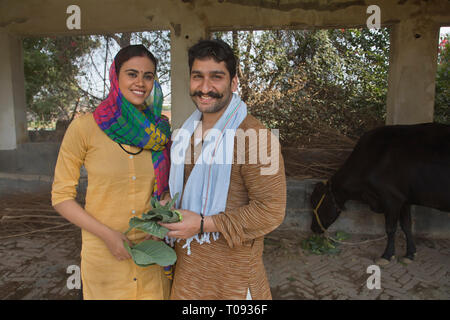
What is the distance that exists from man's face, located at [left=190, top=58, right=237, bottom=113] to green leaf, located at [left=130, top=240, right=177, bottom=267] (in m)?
0.71

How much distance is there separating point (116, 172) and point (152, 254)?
0.47 meters

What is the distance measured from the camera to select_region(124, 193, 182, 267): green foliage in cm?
153

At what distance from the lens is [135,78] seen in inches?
70.6

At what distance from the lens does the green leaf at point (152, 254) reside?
1609mm

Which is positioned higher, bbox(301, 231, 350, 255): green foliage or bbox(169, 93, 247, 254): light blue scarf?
bbox(169, 93, 247, 254): light blue scarf

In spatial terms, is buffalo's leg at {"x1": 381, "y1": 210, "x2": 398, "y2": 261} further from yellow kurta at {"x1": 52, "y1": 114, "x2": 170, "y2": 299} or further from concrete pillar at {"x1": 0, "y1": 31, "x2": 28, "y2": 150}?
concrete pillar at {"x1": 0, "y1": 31, "x2": 28, "y2": 150}

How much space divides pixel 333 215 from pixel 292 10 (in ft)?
10.7

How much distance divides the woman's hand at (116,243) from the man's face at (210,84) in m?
0.77

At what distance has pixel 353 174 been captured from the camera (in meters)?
4.42

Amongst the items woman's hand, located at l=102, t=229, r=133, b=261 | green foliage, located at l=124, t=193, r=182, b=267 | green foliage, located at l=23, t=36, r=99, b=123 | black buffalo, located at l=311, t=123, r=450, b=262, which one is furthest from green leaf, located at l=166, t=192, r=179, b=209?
green foliage, located at l=23, t=36, r=99, b=123

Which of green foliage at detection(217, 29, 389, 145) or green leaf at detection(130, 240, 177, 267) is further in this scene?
green foliage at detection(217, 29, 389, 145)

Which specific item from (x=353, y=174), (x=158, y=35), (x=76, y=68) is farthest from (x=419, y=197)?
(x=76, y=68)

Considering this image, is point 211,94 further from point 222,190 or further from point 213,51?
point 222,190
